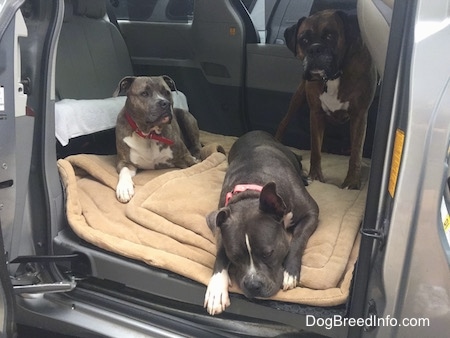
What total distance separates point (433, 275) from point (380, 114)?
0.55 metres

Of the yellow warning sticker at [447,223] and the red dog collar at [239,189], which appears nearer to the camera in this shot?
the yellow warning sticker at [447,223]

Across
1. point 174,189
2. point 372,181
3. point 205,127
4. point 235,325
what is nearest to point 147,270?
point 235,325

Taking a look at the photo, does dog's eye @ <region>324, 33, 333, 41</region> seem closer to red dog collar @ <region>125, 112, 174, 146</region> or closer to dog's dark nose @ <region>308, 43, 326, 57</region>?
dog's dark nose @ <region>308, 43, 326, 57</region>

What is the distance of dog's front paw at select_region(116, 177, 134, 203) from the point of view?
114 inches

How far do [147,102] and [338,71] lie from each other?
4.13 ft

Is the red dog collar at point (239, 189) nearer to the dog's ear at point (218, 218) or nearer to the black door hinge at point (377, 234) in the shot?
the dog's ear at point (218, 218)

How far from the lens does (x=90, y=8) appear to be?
13.1ft

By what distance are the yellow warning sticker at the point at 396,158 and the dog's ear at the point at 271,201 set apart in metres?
0.62

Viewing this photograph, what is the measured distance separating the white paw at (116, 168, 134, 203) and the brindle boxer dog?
3.98ft

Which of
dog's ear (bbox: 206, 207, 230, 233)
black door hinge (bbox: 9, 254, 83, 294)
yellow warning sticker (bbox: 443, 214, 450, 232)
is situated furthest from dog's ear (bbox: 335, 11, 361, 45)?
black door hinge (bbox: 9, 254, 83, 294)

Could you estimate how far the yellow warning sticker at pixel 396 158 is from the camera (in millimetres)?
1562

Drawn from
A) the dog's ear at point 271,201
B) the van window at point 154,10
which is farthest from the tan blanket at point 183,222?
the van window at point 154,10

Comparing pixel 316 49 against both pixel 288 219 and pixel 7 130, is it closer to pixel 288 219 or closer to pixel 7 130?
pixel 288 219

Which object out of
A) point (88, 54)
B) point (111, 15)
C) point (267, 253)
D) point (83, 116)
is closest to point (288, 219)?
point (267, 253)
